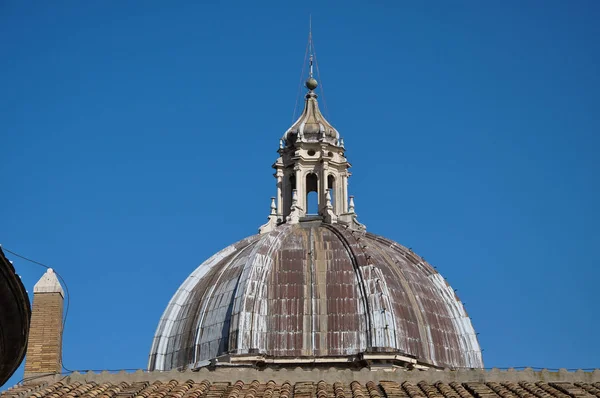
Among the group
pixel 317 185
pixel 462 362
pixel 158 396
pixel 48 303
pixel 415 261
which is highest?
pixel 317 185

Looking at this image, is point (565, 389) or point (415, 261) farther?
point (415, 261)

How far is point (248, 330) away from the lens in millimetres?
58812

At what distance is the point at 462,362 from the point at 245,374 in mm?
21951

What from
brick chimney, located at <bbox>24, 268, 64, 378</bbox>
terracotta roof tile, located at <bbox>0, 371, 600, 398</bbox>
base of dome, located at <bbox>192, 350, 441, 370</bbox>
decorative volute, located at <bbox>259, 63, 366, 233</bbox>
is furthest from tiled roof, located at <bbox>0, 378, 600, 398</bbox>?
decorative volute, located at <bbox>259, 63, 366, 233</bbox>

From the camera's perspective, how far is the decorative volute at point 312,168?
221ft

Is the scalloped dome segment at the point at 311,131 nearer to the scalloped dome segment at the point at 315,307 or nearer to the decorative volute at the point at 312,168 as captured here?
the decorative volute at the point at 312,168

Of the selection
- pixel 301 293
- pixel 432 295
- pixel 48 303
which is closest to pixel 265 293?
pixel 301 293

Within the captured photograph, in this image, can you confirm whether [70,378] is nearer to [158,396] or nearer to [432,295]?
[158,396]

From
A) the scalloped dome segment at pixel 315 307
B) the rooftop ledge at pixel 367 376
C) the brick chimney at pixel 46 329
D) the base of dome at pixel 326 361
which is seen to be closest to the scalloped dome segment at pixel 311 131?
the scalloped dome segment at pixel 315 307

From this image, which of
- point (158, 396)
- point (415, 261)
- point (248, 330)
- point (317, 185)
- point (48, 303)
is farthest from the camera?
point (317, 185)

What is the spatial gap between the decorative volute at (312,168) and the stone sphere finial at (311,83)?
1.93 meters

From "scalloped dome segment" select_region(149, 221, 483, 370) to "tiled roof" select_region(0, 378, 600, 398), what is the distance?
1842 centimetres

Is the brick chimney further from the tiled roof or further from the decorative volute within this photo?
the decorative volute

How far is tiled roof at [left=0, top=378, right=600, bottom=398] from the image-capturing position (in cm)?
3803
